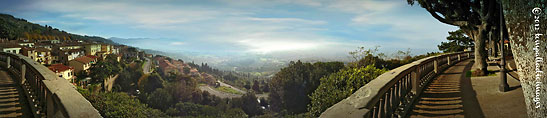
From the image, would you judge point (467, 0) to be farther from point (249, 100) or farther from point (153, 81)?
point (153, 81)

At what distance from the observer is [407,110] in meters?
3.89

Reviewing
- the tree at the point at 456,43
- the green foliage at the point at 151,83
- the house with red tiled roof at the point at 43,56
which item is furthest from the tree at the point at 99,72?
the tree at the point at 456,43

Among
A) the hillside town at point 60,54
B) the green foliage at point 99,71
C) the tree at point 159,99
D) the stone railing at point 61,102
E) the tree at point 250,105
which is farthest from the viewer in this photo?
the tree at point 159,99

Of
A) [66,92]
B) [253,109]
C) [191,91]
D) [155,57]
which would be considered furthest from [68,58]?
[155,57]

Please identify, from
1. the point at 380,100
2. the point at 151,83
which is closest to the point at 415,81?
the point at 380,100

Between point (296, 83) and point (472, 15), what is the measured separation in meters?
19.7

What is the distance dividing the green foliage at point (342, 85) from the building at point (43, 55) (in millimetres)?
18407

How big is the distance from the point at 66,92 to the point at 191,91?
5119cm

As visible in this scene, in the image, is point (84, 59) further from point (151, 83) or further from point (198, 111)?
point (151, 83)

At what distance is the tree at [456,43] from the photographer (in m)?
25.4

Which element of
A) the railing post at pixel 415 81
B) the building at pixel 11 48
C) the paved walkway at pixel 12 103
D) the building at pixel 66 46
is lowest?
the paved walkway at pixel 12 103

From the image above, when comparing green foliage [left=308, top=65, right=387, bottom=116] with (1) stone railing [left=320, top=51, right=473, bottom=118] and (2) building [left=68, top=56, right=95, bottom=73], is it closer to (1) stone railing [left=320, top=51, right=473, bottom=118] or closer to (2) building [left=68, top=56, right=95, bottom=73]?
(1) stone railing [left=320, top=51, right=473, bottom=118]

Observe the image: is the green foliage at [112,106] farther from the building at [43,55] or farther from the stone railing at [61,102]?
the stone railing at [61,102]

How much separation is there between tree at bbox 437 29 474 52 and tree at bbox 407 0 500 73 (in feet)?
59.9
